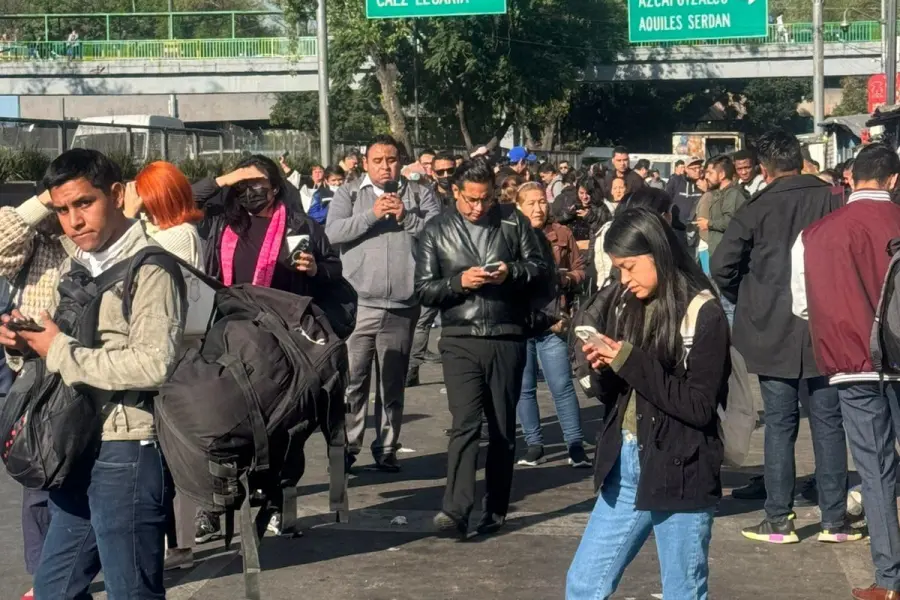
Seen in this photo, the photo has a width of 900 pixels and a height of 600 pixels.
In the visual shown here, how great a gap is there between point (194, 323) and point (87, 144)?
634 inches

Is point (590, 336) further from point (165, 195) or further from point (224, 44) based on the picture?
point (224, 44)

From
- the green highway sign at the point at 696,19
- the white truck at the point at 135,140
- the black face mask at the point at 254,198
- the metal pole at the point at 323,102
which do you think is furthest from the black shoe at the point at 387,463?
the metal pole at the point at 323,102

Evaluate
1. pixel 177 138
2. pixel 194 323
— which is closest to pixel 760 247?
pixel 194 323

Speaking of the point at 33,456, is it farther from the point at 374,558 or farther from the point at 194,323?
the point at 374,558


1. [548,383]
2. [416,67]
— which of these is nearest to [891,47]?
[548,383]

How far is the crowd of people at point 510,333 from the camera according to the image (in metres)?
4.05

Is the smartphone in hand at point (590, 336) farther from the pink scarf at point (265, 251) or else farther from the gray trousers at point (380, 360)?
the gray trousers at point (380, 360)

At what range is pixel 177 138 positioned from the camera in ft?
75.3

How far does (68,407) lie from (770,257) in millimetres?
4129

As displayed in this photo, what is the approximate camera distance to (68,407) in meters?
3.99

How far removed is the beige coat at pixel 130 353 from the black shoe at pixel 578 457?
4.88m

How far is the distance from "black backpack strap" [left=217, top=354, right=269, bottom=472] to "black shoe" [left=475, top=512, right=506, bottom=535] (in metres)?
3.06

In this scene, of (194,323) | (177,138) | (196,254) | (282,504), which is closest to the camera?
(282,504)

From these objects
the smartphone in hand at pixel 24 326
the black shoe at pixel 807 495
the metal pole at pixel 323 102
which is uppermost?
the metal pole at pixel 323 102
